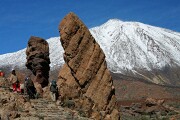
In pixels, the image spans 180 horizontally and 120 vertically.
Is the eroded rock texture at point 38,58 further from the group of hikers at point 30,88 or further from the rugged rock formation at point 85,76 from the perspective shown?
the group of hikers at point 30,88

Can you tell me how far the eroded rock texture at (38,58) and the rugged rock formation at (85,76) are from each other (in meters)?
7.10

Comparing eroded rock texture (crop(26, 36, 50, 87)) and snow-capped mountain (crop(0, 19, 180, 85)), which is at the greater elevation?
snow-capped mountain (crop(0, 19, 180, 85))

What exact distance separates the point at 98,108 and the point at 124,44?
174710mm

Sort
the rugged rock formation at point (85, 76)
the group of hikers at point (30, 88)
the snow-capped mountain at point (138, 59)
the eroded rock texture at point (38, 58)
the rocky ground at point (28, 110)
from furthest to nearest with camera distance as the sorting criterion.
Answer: the snow-capped mountain at point (138, 59) → the eroded rock texture at point (38, 58) → the rugged rock formation at point (85, 76) → the group of hikers at point (30, 88) → the rocky ground at point (28, 110)

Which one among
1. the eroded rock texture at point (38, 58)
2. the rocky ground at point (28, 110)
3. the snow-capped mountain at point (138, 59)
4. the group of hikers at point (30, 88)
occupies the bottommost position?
the rocky ground at point (28, 110)

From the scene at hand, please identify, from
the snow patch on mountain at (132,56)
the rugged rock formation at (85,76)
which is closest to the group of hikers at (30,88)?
the rugged rock formation at (85,76)

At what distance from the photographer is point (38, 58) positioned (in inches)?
1200

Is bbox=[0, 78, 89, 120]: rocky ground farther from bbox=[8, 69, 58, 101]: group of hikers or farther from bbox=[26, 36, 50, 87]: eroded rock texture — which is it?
bbox=[26, 36, 50, 87]: eroded rock texture

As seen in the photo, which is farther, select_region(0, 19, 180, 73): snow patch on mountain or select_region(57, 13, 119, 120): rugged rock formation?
select_region(0, 19, 180, 73): snow patch on mountain

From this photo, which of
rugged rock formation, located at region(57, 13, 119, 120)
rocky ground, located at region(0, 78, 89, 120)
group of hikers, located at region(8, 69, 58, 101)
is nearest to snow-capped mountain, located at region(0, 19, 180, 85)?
rugged rock formation, located at region(57, 13, 119, 120)

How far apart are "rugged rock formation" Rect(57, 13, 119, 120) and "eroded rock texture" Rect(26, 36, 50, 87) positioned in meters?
7.10

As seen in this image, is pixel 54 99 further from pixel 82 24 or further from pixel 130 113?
pixel 130 113

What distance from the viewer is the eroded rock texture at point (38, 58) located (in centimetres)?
3056

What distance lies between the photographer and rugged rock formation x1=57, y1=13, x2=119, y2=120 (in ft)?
73.5
